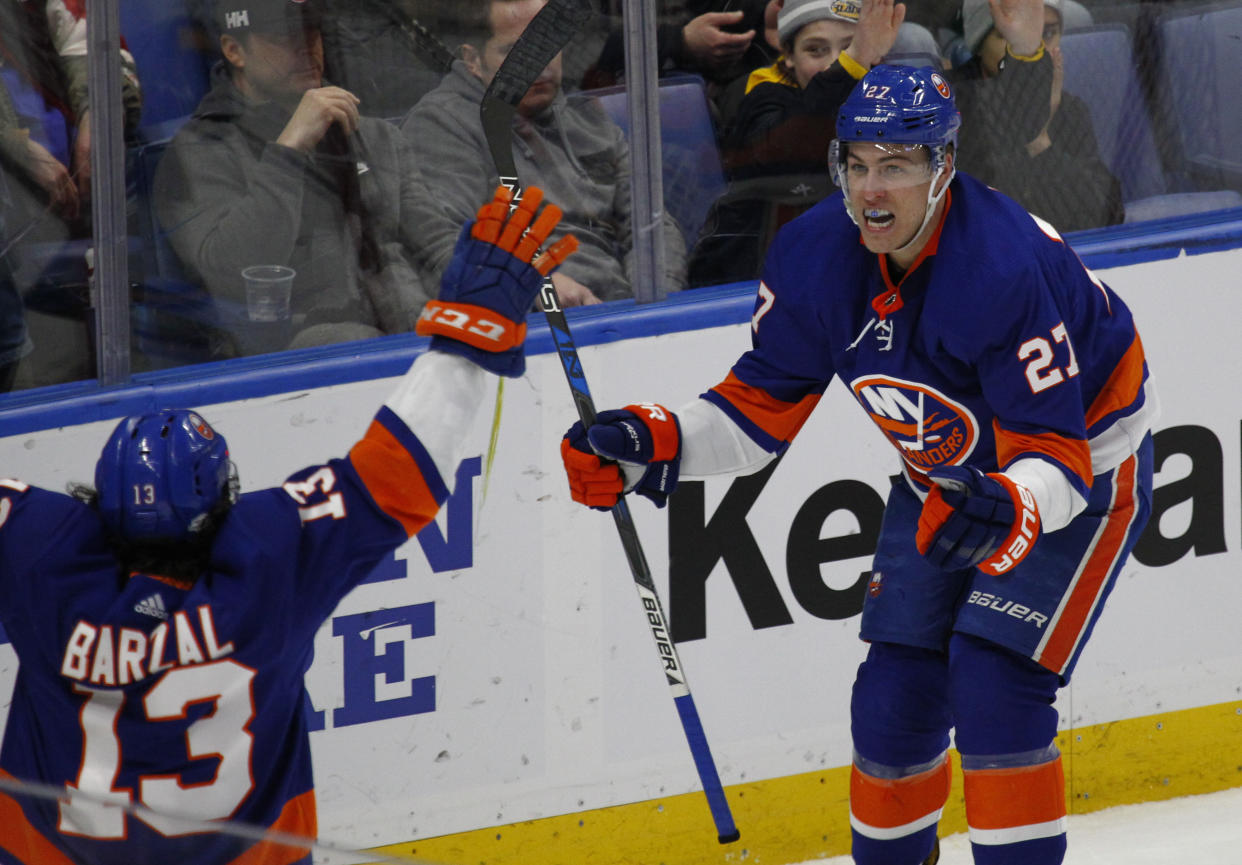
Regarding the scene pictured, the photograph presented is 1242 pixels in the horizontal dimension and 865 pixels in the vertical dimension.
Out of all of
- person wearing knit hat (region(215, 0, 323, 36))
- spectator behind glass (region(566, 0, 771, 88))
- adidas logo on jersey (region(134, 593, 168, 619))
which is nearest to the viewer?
adidas logo on jersey (region(134, 593, 168, 619))

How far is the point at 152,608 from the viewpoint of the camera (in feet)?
6.02

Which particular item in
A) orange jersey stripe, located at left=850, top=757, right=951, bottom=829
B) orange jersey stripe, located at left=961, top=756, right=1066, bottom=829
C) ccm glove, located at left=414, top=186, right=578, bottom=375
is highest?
ccm glove, located at left=414, top=186, right=578, bottom=375

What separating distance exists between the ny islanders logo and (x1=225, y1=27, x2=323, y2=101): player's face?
42.1 inches

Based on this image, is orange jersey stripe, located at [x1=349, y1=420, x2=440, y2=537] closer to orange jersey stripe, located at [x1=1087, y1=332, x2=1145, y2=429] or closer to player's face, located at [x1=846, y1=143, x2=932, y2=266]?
player's face, located at [x1=846, y1=143, x2=932, y2=266]

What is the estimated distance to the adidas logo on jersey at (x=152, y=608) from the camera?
1.83 m

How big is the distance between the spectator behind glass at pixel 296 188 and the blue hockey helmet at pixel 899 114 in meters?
0.87

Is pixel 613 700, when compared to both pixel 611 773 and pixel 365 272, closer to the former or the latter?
pixel 611 773

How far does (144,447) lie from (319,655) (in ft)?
3.30

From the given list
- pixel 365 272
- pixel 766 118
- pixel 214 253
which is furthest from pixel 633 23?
pixel 214 253

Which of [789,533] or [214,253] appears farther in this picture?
[789,533]

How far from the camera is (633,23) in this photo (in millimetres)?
2963

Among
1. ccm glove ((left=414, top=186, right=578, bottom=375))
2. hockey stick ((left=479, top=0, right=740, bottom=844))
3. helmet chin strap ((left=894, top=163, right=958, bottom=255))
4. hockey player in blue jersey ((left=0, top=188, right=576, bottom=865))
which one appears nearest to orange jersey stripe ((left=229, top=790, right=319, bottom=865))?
hockey player in blue jersey ((left=0, top=188, right=576, bottom=865))

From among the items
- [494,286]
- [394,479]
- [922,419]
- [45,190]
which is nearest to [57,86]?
[45,190]

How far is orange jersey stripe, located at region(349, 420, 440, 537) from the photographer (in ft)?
6.53
